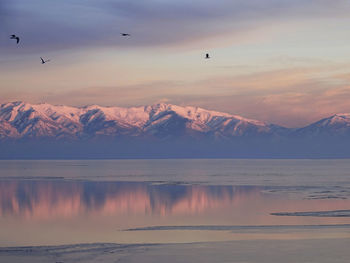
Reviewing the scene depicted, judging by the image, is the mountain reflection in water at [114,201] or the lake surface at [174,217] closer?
the lake surface at [174,217]

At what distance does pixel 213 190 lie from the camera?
98188 mm

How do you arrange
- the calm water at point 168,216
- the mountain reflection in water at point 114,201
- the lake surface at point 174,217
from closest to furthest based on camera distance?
the lake surface at point 174,217
the calm water at point 168,216
the mountain reflection in water at point 114,201

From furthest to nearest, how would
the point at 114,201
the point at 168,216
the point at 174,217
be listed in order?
the point at 114,201, the point at 168,216, the point at 174,217

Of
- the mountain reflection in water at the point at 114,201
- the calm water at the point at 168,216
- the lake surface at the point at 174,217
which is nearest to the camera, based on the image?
the lake surface at the point at 174,217

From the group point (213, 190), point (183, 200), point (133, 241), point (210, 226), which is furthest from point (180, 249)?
point (213, 190)

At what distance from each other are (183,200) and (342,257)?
43341 mm

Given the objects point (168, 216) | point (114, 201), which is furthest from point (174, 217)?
point (114, 201)

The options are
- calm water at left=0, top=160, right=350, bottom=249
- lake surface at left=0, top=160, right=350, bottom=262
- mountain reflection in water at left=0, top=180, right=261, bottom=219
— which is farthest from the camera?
mountain reflection in water at left=0, top=180, right=261, bottom=219

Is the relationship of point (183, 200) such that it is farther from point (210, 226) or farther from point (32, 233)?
point (32, 233)

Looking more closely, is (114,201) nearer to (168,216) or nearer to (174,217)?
(168,216)

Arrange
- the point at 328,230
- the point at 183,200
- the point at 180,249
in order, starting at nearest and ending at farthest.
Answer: the point at 180,249 → the point at 328,230 → the point at 183,200

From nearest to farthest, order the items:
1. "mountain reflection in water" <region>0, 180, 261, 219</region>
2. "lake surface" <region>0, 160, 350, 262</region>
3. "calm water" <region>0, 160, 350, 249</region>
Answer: "lake surface" <region>0, 160, 350, 262</region> → "calm water" <region>0, 160, 350, 249</region> → "mountain reflection in water" <region>0, 180, 261, 219</region>

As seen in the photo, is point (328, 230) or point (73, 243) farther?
point (328, 230)

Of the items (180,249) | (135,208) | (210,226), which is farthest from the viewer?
(135,208)
